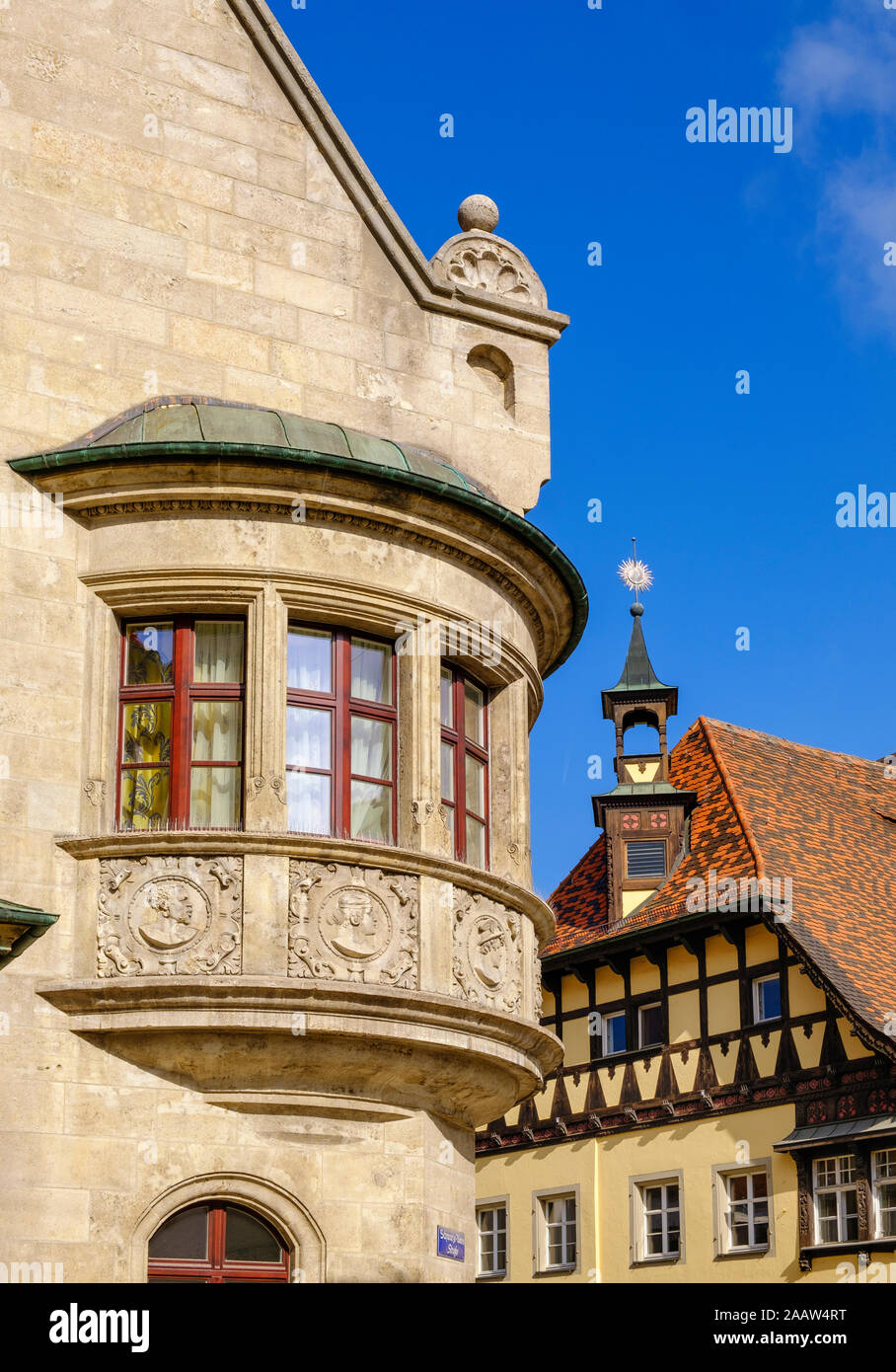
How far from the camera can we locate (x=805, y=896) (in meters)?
33.7

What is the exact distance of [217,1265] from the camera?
43.3 feet

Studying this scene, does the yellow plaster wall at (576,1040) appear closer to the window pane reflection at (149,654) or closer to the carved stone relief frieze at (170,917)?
the window pane reflection at (149,654)

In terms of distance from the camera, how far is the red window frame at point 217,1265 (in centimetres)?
1307

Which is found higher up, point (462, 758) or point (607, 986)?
point (607, 986)

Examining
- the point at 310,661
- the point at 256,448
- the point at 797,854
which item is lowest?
the point at 310,661

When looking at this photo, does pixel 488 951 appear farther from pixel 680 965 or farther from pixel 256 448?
pixel 680 965

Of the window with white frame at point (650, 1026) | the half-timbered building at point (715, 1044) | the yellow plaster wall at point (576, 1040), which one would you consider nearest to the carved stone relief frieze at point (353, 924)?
the half-timbered building at point (715, 1044)

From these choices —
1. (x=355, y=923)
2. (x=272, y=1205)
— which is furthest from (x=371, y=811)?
(x=272, y=1205)

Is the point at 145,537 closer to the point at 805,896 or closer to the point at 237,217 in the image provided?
the point at 237,217

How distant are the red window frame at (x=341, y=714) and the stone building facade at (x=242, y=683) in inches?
1.0

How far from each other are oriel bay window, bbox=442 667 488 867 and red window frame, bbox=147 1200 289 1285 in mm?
2997

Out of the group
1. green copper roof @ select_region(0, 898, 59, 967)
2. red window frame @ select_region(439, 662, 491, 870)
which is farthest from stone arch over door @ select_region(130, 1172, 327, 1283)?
red window frame @ select_region(439, 662, 491, 870)

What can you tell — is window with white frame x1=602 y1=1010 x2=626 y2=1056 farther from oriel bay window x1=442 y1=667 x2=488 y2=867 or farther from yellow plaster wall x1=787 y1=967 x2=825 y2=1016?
oriel bay window x1=442 y1=667 x2=488 y2=867

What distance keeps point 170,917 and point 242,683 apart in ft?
5.98
